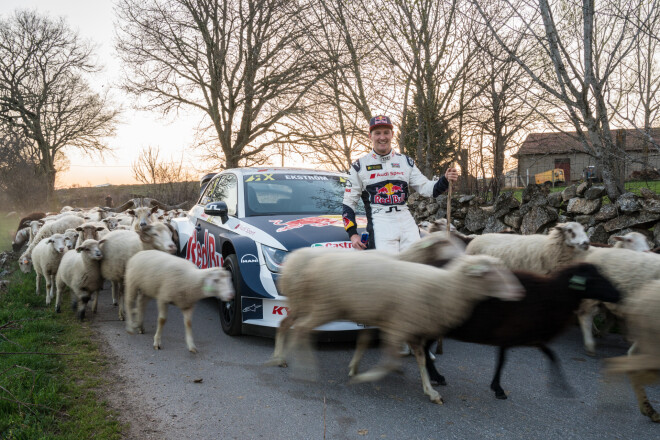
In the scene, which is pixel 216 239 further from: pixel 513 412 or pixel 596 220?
pixel 596 220

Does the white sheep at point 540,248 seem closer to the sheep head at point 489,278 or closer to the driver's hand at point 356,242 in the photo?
the driver's hand at point 356,242

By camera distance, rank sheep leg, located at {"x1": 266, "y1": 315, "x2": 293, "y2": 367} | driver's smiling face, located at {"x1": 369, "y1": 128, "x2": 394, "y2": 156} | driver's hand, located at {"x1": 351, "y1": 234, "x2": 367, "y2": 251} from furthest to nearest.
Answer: driver's smiling face, located at {"x1": 369, "y1": 128, "x2": 394, "y2": 156} < driver's hand, located at {"x1": 351, "y1": 234, "x2": 367, "y2": 251} < sheep leg, located at {"x1": 266, "y1": 315, "x2": 293, "y2": 367}

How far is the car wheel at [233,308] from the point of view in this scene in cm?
542

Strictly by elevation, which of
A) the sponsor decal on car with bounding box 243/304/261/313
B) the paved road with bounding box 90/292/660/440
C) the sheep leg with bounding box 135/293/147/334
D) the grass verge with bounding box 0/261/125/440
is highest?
the sponsor decal on car with bounding box 243/304/261/313

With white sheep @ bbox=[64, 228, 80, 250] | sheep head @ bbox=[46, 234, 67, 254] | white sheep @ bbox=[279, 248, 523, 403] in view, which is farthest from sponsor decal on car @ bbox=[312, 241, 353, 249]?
white sheep @ bbox=[64, 228, 80, 250]

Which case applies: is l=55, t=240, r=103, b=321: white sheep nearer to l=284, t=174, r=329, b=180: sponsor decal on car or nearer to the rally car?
the rally car

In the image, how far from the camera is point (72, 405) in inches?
152

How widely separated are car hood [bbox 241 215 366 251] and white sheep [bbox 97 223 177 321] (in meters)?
1.51

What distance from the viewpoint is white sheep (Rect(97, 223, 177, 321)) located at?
22.4ft

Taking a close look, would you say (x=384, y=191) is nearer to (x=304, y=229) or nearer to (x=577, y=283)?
(x=304, y=229)

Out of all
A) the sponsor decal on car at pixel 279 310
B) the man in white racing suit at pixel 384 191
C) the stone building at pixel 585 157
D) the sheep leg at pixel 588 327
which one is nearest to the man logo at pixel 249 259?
the sponsor decal on car at pixel 279 310

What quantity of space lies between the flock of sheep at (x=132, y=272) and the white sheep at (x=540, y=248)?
327cm

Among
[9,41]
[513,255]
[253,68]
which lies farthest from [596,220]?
[9,41]

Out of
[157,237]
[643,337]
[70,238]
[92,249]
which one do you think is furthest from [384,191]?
[70,238]
